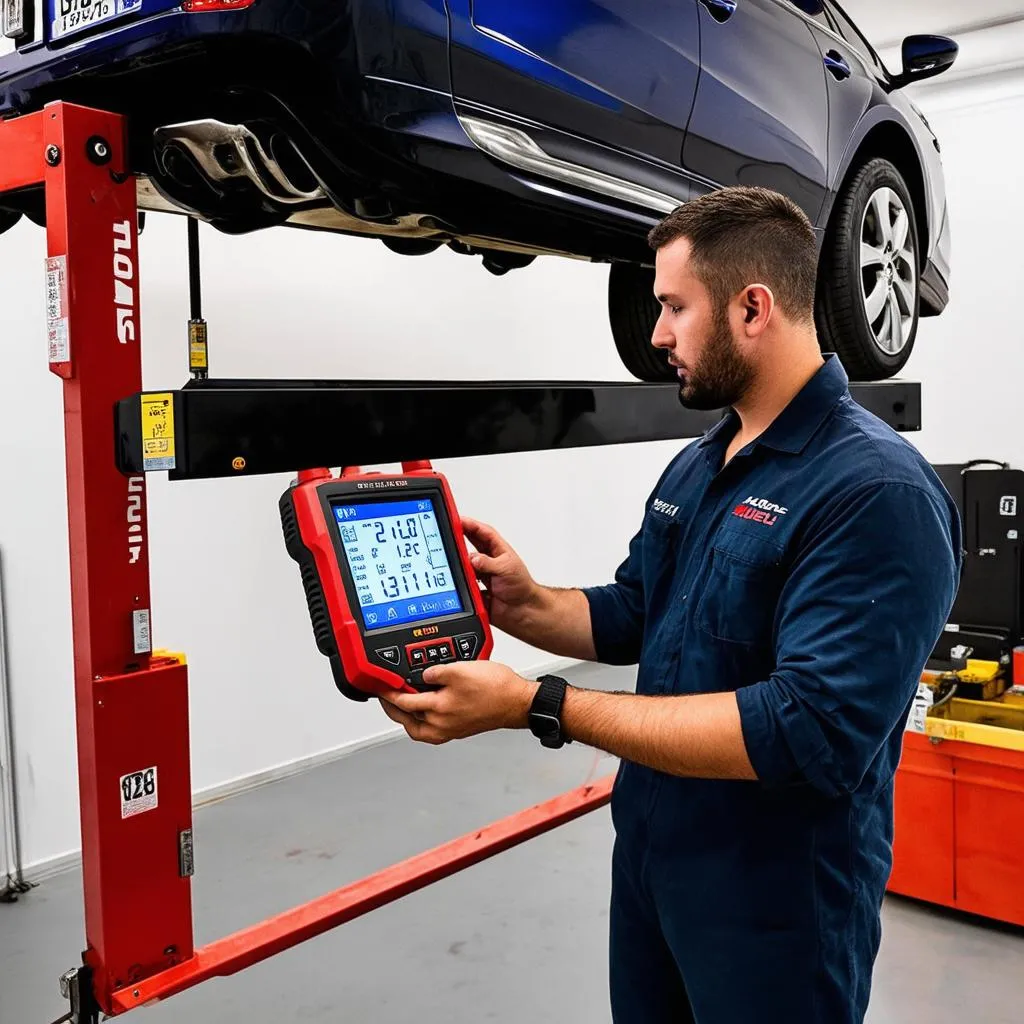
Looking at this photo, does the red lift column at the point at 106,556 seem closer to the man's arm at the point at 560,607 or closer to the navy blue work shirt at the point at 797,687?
the man's arm at the point at 560,607

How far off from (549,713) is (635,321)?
202 centimetres

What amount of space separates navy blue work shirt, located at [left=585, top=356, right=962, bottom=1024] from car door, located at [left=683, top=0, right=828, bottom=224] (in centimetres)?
98

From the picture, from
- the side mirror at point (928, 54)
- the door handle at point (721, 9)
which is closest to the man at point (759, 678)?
the door handle at point (721, 9)

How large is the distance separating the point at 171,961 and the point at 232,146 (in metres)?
1.30

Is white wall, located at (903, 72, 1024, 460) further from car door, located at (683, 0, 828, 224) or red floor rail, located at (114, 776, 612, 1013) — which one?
red floor rail, located at (114, 776, 612, 1013)

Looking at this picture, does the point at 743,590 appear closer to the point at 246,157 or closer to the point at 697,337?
the point at 697,337

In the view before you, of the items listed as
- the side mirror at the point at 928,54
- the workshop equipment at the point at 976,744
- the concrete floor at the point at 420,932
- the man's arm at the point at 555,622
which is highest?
the side mirror at the point at 928,54

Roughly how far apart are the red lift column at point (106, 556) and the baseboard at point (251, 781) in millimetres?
2222

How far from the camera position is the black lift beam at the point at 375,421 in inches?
51.8

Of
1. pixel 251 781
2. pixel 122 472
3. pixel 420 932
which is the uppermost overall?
pixel 122 472

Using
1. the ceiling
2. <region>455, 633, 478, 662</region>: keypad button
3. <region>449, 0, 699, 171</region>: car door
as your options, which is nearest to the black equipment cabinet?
<region>449, 0, 699, 171</region>: car door

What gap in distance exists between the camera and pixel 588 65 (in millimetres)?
1947

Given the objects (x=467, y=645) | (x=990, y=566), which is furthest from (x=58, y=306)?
(x=990, y=566)

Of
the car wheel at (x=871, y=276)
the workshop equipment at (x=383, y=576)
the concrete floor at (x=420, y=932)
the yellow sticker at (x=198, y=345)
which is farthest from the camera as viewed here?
the car wheel at (x=871, y=276)
